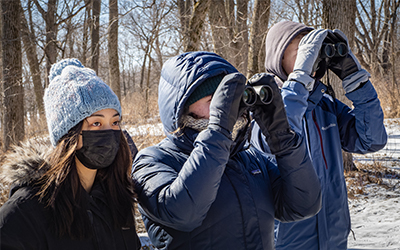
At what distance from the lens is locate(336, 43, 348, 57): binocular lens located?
1.97 m

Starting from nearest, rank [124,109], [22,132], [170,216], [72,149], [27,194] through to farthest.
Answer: [170,216] < [27,194] < [72,149] < [22,132] < [124,109]

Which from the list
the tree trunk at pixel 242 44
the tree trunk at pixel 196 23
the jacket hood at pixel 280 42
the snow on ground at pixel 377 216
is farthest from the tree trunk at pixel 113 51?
the jacket hood at pixel 280 42

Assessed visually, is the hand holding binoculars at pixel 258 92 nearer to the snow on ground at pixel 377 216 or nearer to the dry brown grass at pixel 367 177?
the snow on ground at pixel 377 216

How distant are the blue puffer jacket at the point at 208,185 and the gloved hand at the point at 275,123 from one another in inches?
1.7

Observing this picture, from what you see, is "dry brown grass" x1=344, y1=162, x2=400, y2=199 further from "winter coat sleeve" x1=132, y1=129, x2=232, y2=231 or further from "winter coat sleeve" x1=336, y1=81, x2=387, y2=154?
"winter coat sleeve" x1=132, y1=129, x2=232, y2=231

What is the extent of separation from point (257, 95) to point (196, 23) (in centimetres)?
539

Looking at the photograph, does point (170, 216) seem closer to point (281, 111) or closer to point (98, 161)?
point (98, 161)

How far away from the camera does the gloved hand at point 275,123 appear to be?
1.39 metres

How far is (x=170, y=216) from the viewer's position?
1229 mm

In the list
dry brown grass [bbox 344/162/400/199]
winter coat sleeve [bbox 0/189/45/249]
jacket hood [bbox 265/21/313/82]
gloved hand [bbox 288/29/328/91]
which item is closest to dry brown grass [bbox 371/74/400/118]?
dry brown grass [bbox 344/162/400/199]

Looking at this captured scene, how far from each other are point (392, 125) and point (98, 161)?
10.3m

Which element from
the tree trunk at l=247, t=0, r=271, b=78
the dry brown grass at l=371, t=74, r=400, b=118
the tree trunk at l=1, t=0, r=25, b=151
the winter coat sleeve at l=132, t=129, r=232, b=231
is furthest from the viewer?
the dry brown grass at l=371, t=74, r=400, b=118

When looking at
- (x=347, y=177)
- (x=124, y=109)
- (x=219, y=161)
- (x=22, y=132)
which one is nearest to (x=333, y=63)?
(x=219, y=161)

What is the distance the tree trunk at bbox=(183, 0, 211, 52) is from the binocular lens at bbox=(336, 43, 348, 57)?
4.70 metres
